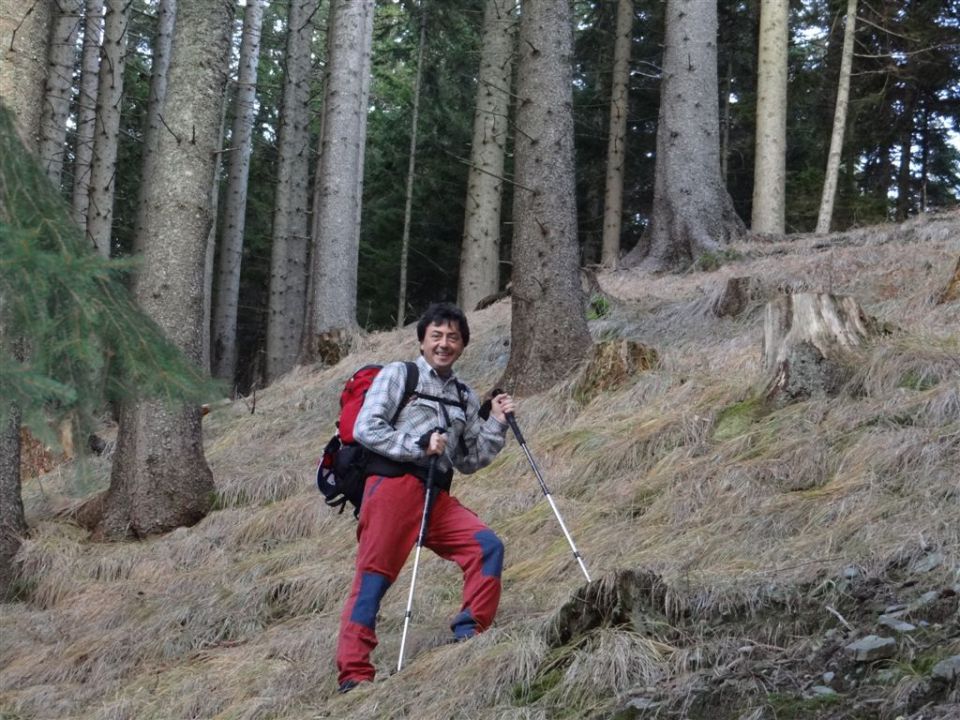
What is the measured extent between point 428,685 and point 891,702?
200cm

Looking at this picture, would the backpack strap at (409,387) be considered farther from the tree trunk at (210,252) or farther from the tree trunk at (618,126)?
the tree trunk at (618,126)

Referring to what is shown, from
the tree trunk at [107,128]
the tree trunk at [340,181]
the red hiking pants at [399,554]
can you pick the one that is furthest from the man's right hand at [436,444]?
the tree trunk at [107,128]

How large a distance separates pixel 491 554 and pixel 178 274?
470cm

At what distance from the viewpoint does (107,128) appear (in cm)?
1756

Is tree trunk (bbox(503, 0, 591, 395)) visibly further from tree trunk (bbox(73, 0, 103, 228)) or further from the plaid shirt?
tree trunk (bbox(73, 0, 103, 228))

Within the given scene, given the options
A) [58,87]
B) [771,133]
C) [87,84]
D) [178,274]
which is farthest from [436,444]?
[87,84]

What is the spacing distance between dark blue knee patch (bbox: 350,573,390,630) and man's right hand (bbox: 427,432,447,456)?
0.62 meters

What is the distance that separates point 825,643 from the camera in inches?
167

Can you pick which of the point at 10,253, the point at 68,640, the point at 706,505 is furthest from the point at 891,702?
the point at 68,640

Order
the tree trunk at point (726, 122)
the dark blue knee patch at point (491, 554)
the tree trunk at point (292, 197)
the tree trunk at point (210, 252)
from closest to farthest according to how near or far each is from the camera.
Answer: the dark blue knee patch at point (491, 554), the tree trunk at point (210, 252), the tree trunk at point (292, 197), the tree trunk at point (726, 122)

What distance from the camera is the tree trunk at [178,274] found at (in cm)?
898

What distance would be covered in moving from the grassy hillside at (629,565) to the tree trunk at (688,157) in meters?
3.14

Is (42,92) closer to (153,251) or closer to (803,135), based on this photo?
(153,251)

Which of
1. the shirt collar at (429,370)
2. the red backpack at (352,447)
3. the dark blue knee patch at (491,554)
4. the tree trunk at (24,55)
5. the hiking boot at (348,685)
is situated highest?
the tree trunk at (24,55)
